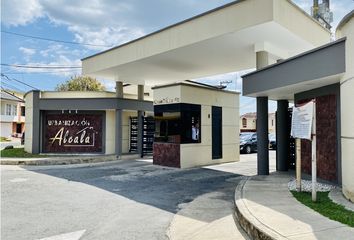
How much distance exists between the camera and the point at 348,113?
677 cm

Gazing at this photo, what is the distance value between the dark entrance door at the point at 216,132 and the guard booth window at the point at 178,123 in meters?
1.16

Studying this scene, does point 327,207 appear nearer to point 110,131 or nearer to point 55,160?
point 55,160

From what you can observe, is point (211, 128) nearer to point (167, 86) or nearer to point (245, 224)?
point (167, 86)

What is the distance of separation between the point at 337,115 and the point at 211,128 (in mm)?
8111

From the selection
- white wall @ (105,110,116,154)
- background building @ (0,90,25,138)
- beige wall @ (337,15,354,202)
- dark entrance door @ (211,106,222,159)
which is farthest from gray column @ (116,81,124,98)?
background building @ (0,90,25,138)

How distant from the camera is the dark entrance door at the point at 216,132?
16.3 metres

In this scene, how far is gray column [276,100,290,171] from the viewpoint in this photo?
12.2 metres

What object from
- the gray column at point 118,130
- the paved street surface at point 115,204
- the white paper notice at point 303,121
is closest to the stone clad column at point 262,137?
the paved street surface at point 115,204

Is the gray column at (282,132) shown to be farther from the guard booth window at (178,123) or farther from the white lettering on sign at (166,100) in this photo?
the white lettering on sign at (166,100)

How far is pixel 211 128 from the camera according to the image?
16188 mm

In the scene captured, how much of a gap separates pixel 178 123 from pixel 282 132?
4.70 metres

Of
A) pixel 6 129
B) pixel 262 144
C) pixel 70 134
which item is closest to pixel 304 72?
pixel 262 144

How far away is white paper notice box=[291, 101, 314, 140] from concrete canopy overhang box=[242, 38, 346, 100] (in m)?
1.03

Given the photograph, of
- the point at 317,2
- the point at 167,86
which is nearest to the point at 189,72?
the point at 167,86
